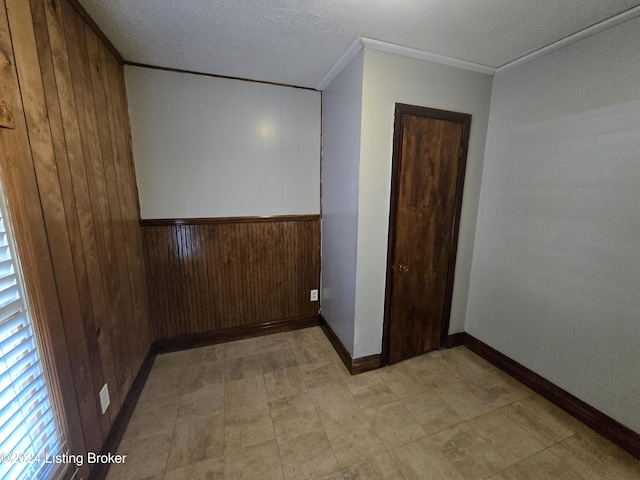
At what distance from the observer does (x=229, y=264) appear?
231 cm

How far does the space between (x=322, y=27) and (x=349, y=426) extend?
7.78ft

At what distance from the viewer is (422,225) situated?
196cm

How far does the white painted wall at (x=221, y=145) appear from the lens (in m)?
1.95

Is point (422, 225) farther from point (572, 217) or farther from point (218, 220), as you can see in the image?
point (218, 220)

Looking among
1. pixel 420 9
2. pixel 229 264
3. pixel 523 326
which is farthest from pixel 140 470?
pixel 420 9

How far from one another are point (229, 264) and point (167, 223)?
0.61m

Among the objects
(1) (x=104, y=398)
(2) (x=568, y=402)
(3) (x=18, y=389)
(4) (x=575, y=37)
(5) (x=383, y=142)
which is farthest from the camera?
(5) (x=383, y=142)

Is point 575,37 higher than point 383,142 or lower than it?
higher

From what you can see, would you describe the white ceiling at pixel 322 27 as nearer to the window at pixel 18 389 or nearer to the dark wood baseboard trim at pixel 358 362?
the window at pixel 18 389

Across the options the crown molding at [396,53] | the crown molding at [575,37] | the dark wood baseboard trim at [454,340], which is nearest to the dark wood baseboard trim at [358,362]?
the dark wood baseboard trim at [454,340]

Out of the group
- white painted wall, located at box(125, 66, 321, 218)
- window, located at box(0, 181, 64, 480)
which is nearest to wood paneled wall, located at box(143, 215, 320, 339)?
white painted wall, located at box(125, 66, 321, 218)

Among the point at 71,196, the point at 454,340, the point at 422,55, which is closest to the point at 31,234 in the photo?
the point at 71,196

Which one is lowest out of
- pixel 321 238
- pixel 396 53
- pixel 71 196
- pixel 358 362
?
pixel 358 362

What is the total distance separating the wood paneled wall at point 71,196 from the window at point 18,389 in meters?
0.05
